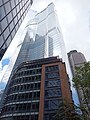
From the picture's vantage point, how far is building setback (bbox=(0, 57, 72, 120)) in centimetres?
5256

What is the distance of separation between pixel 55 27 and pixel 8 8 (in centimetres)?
18052

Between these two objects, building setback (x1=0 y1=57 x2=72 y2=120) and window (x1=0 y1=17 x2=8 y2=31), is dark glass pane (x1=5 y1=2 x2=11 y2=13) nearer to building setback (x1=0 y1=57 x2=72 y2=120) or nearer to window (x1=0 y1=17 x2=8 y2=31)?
window (x1=0 y1=17 x2=8 y2=31)

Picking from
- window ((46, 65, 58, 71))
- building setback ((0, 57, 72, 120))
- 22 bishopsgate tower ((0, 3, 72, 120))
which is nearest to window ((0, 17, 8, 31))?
22 bishopsgate tower ((0, 3, 72, 120))

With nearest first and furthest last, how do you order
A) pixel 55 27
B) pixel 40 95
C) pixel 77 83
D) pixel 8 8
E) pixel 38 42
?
pixel 8 8
pixel 77 83
pixel 40 95
pixel 38 42
pixel 55 27

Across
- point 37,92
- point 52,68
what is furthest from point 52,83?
point 52,68

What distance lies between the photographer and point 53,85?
59.0 m

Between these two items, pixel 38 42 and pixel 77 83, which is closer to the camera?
pixel 77 83

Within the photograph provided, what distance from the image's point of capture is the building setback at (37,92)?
52562 mm

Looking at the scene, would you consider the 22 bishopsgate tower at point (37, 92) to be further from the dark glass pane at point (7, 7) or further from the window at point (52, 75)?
the dark glass pane at point (7, 7)

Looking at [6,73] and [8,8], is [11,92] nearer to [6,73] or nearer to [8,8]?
[8,8]

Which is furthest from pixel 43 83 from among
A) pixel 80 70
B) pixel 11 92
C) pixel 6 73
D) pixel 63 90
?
pixel 6 73

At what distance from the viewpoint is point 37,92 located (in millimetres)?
58500

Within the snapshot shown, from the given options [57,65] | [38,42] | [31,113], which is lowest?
[31,113]

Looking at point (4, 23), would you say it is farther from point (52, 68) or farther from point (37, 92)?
point (52, 68)
